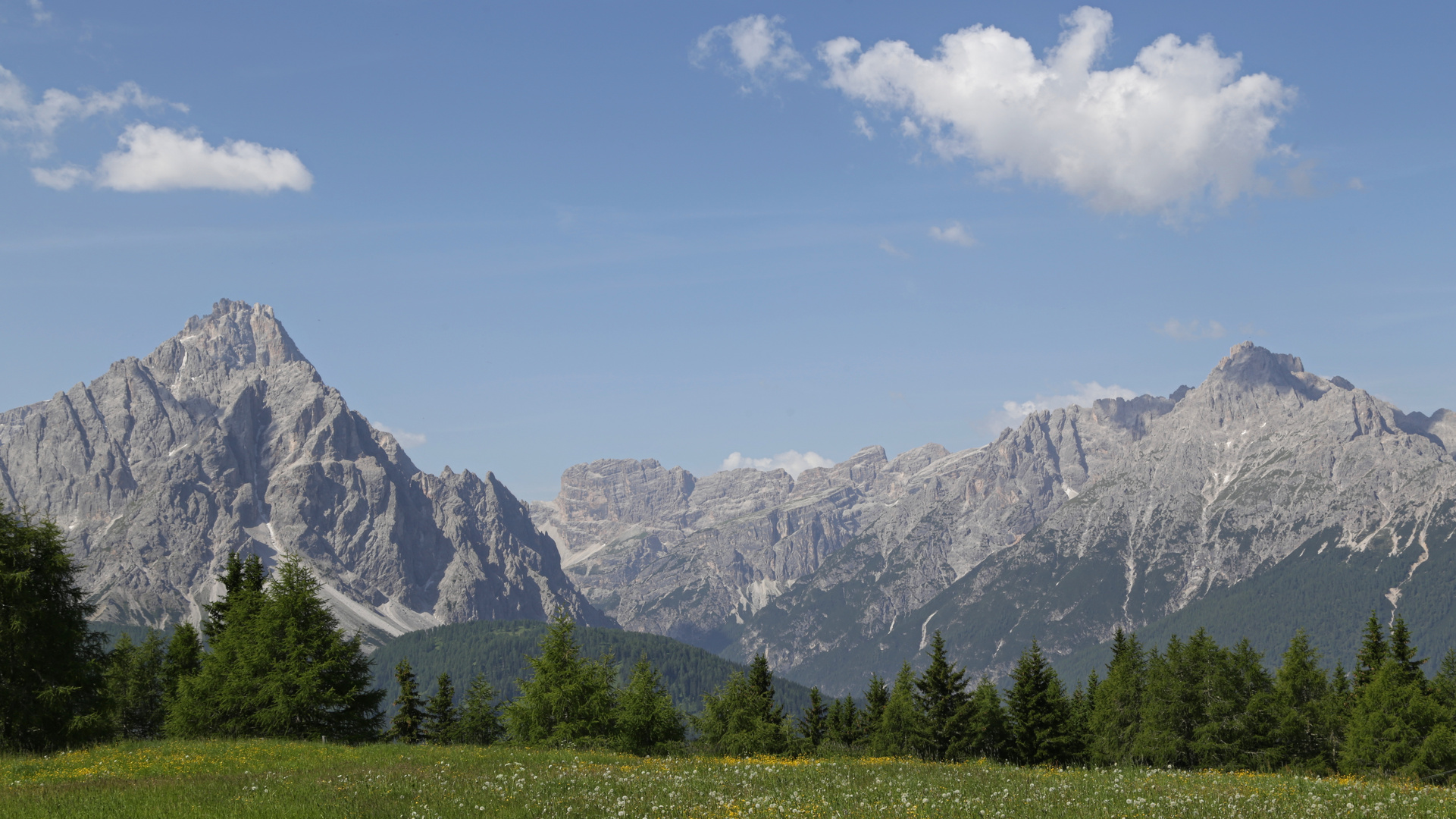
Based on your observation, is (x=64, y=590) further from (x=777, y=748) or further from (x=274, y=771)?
(x=777, y=748)

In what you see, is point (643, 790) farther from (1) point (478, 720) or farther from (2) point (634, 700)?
(1) point (478, 720)

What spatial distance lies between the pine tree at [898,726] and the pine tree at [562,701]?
40814mm

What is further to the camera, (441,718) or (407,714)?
(441,718)

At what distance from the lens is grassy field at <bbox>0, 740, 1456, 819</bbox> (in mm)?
19484

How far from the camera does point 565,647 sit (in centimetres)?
6262

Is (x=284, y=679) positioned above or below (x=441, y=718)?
above

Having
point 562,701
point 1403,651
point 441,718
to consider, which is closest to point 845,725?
point 441,718

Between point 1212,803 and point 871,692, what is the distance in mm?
97242

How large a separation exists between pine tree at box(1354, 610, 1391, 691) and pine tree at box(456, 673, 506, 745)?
79.2 metres

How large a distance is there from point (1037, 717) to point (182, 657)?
67292 mm

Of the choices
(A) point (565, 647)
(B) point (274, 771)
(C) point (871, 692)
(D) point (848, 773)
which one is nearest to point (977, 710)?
(C) point (871, 692)

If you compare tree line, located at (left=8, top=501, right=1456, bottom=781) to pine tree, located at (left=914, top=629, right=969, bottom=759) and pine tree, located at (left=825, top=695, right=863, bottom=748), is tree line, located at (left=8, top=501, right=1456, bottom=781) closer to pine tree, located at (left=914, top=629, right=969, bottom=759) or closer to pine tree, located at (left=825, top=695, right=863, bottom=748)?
pine tree, located at (left=914, top=629, right=969, bottom=759)

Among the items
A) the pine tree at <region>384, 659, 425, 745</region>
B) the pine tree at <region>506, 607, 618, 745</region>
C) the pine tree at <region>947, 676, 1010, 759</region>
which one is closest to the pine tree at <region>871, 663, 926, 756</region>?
the pine tree at <region>947, 676, 1010, 759</region>

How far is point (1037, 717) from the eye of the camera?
82875mm
